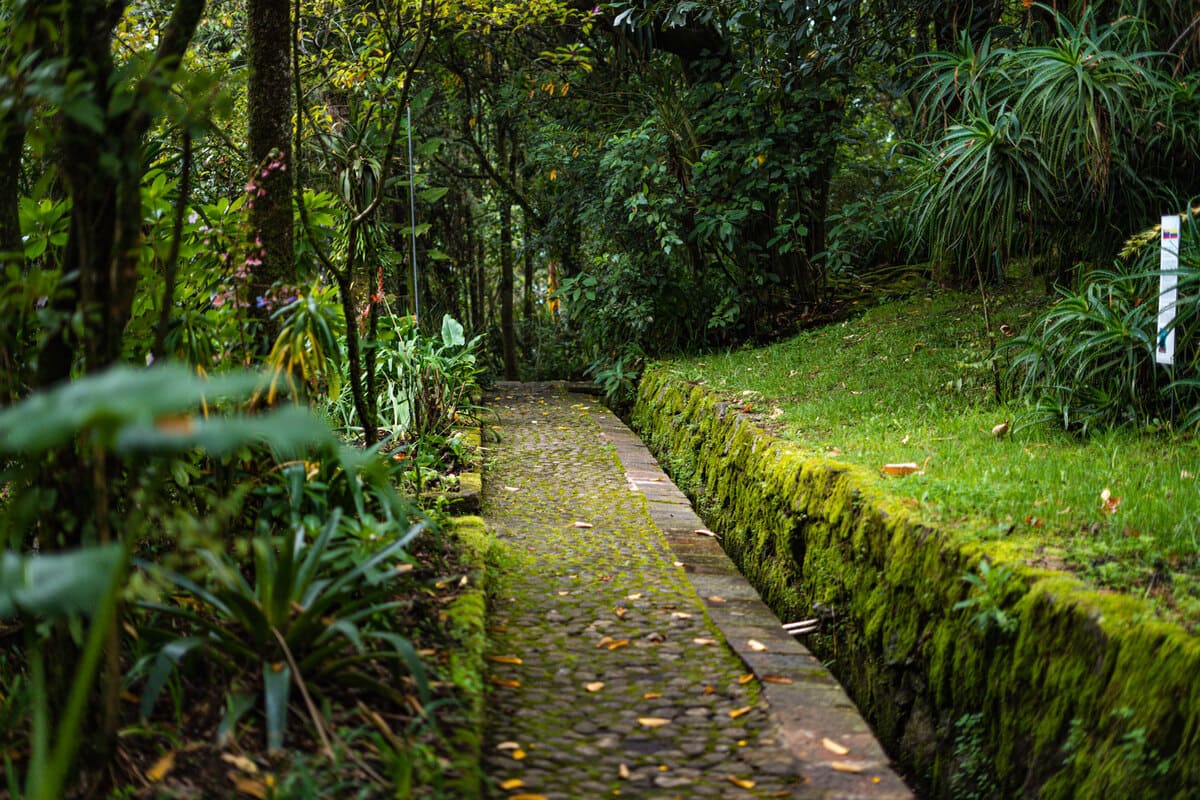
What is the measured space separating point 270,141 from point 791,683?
9.09ft

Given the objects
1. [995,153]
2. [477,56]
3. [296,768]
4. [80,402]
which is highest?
[477,56]

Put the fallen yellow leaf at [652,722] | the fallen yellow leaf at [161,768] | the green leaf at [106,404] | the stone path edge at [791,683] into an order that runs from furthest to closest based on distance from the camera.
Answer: the fallen yellow leaf at [652,722] < the stone path edge at [791,683] < the fallen yellow leaf at [161,768] < the green leaf at [106,404]

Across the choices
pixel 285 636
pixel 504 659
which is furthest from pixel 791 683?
pixel 285 636

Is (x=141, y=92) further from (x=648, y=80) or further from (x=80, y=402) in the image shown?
(x=648, y=80)

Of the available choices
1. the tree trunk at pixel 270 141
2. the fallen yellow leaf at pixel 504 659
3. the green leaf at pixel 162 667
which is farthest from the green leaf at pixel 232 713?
the tree trunk at pixel 270 141

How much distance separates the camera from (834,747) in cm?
256

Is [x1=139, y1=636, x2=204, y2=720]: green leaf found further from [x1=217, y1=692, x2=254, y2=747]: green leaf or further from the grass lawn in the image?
the grass lawn

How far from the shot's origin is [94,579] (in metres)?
1.17

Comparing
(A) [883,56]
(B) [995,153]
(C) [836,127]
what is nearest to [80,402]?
(B) [995,153]

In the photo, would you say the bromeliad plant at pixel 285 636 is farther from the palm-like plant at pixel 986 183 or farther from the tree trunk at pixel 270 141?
the palm-like plant at pixel 986 183

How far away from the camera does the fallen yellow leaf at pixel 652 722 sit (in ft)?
8.98

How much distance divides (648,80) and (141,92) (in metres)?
6.99

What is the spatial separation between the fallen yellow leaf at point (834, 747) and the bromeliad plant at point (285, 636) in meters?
1.06

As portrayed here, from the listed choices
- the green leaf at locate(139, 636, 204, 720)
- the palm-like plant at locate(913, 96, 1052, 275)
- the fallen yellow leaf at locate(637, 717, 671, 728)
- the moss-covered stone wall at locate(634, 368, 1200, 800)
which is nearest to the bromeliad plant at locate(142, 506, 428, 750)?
the green leaf at locate(139, 636, 204, 720)
